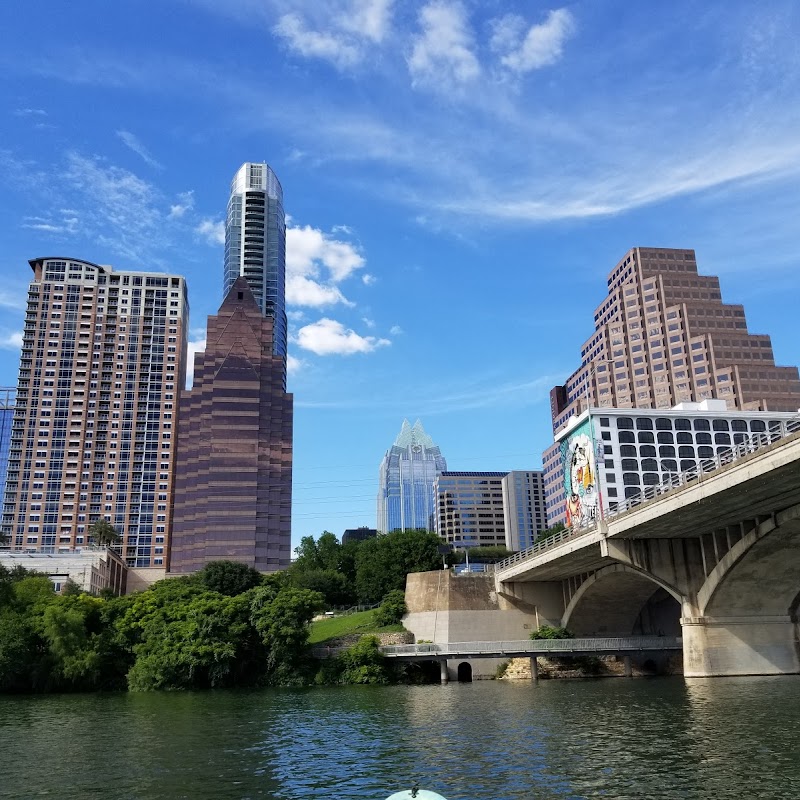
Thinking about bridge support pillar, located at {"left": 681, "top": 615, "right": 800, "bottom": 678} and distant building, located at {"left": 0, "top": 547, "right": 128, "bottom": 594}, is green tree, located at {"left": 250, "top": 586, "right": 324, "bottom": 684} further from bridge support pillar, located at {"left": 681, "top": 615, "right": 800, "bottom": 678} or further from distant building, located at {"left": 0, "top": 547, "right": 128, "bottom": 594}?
distant building, located at {"left": 0, "top": 547, "right": 128, "bottom": 594}

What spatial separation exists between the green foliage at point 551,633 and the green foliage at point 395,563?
105 feet

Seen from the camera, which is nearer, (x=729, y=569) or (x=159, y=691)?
(x=729, y=569)

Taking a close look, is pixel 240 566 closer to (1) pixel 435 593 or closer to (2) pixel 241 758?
(1) pixel 435 593

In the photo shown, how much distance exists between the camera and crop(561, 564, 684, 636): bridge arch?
3252 inches

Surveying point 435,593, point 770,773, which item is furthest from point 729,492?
point 435,593

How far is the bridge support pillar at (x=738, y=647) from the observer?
63.4 m

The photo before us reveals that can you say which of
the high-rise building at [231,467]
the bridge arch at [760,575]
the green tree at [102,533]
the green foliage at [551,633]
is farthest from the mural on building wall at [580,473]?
the green tree at [102,533]

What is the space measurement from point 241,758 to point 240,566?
88.6 m

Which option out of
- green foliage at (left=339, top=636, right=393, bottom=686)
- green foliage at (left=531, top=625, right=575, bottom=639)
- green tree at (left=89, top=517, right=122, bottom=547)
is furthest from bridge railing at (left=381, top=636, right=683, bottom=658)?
green tree at (left=89, top=517, right=122, bottom=547)

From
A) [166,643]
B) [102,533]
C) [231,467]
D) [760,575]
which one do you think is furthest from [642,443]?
[102,533]

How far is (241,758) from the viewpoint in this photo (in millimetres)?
31844

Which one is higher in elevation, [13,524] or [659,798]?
[13,524]

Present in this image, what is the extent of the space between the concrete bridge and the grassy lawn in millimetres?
21834

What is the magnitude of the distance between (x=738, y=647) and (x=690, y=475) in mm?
16789
